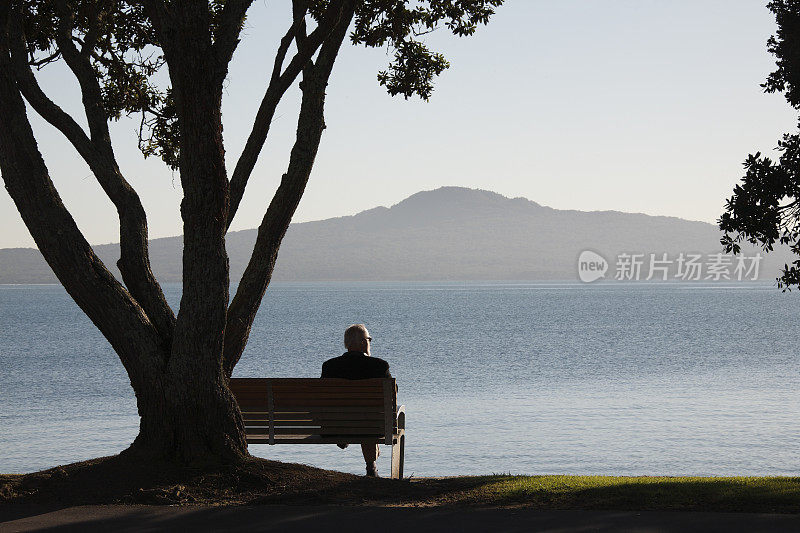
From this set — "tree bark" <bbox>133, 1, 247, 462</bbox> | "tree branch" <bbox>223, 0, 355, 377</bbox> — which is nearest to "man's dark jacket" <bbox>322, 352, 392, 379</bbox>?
"tree branch" <bbox>223, 0, 355, 377</bbox>

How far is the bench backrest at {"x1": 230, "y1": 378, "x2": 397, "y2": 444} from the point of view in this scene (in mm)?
8578

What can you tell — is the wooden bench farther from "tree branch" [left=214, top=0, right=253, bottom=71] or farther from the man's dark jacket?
"tree branch" [left=214, top=0, right=253, bottom=71]

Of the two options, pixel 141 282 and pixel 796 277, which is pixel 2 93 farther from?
pixel 796 277

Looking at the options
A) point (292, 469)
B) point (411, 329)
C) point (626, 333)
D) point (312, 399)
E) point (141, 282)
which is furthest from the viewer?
point (411, 329)

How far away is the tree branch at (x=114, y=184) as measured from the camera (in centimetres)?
823

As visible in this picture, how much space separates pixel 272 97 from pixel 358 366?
8.35 ft

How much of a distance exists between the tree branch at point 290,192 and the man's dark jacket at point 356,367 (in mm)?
895

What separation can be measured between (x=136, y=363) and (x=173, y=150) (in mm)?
4354

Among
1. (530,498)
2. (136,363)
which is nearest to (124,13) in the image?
(136,363)

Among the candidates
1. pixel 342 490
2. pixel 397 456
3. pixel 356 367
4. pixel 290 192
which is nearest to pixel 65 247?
pixel 290 192

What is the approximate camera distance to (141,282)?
8.25 m

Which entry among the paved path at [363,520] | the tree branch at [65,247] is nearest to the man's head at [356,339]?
the tree branch at [65,247]

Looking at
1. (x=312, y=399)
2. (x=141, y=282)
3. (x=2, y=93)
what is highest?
(x=2, y=93)

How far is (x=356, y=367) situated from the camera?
902 centimetres
